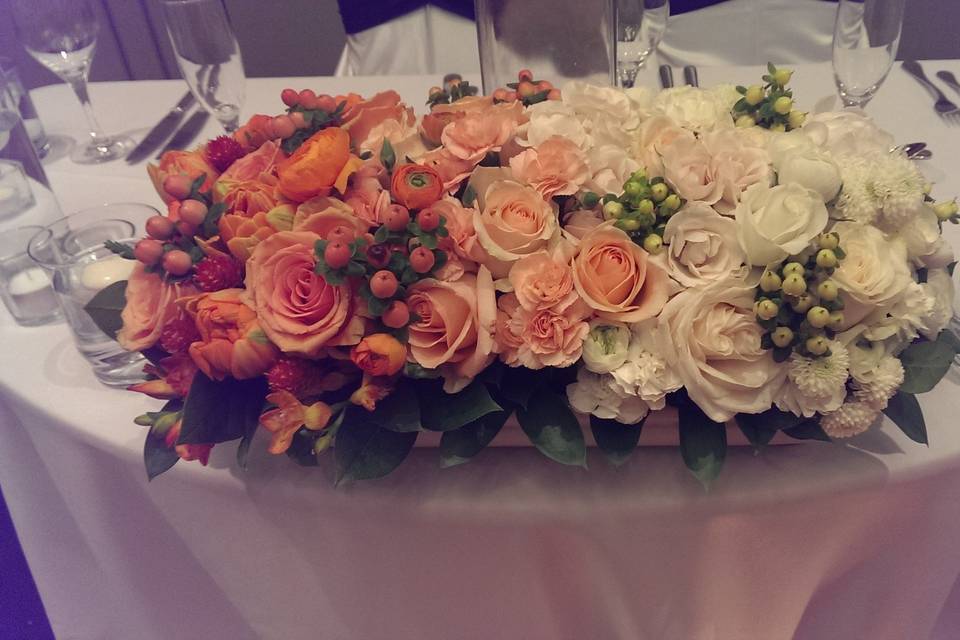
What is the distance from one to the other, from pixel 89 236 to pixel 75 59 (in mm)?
519

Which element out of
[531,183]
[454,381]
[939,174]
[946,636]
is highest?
[531,183]

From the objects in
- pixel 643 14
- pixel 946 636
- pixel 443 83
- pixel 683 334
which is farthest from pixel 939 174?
pixel 443 83

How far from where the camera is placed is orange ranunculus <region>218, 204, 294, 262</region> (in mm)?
601

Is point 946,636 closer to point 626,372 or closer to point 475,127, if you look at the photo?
point 626,372

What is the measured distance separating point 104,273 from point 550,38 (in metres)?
0.54

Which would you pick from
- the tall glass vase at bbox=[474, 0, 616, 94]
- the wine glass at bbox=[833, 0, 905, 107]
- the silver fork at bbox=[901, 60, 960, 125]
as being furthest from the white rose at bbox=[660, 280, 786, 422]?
the silver fork at bbox=[901, 60, 960, 125]

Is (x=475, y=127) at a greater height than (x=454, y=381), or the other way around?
(x=475, y=127)

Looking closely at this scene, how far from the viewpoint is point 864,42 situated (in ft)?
A: 3.07

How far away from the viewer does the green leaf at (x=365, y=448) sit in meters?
0.61

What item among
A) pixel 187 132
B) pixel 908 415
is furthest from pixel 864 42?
pixel 187 132

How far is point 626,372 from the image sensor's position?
0.55 meters

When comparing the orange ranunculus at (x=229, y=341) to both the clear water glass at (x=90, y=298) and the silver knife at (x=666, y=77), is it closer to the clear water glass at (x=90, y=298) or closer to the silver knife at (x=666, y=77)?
the clear water glass at (x=90, y=298)

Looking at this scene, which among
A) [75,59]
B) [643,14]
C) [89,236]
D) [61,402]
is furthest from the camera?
[75,59]

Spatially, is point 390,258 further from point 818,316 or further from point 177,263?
point 818,316
